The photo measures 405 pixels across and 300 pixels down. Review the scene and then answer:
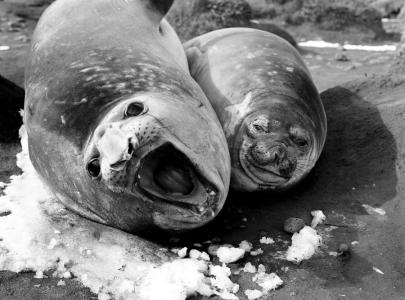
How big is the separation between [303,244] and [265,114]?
0.89m

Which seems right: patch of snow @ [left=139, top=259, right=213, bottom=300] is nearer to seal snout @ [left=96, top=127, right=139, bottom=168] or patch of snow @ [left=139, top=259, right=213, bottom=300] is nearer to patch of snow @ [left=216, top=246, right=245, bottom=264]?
patch of snow @ [left=216, top=246, right=245, bottom=264]

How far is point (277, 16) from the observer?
10586 mm

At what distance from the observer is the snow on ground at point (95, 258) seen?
295 centimetres

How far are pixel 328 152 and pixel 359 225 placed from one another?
978 millimetres

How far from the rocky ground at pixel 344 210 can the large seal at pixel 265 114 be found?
23 centimetres

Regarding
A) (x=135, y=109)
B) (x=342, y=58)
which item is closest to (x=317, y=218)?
(x=135, y=109)

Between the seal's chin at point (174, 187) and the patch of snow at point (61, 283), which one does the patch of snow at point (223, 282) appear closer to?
the seal's chin at point (174, 187)

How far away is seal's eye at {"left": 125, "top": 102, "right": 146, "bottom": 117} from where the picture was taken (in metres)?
3.03

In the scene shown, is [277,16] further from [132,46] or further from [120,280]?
[120,280]

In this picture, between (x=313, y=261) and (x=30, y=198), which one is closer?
(x=313, y=261)

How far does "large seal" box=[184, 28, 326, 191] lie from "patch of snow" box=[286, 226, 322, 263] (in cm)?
49

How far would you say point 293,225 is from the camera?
347cm

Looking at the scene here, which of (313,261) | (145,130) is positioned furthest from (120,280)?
(313,261)

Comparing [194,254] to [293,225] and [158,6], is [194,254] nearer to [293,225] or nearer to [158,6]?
[293,225]
